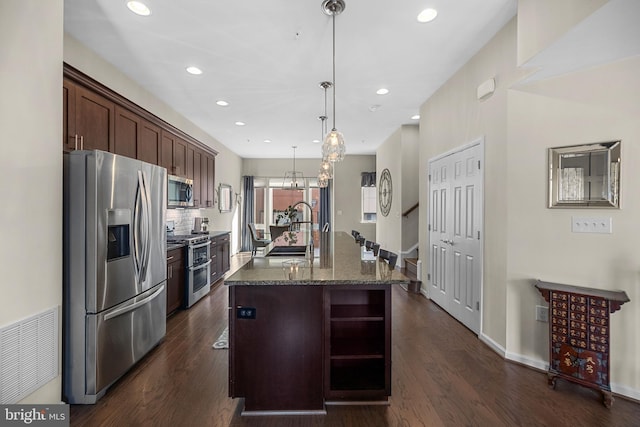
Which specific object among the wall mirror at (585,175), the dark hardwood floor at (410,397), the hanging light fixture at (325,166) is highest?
the hanging light fixture at (325,166)

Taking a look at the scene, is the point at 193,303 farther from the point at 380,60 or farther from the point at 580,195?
the point at 580,195

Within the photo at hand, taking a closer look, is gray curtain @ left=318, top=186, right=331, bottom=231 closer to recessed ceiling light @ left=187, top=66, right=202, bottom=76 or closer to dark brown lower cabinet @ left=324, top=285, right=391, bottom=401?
recessed ceiling light @ left=187, top=66, right=202, bottom=76

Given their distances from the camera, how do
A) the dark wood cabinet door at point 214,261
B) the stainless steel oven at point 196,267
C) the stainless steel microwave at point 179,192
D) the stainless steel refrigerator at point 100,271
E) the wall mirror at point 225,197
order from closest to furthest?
the stainless steel refrigerator at point 100,271 → the stainless steel oven at point 196,267 → the stainless steel microwave at point 179,192 → the dark wood cabinet door at point 214,261 → the wall mirror at point 225,197

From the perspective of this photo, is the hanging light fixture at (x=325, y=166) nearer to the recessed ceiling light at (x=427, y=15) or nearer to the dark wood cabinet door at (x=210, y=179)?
the recessed ceiling light at (x=427, y=15)

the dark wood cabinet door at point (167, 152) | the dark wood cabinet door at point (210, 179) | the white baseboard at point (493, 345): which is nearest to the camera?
the white baseboard at point (493, 345)

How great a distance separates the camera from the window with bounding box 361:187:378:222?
9.04 meters

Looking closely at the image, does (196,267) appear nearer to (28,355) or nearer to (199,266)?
(199,266)

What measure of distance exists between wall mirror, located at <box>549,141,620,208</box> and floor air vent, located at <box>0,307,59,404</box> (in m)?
3.71

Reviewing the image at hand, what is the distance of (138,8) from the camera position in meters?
2.33

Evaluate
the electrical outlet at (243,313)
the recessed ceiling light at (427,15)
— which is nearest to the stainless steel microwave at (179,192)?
the electrical outlet at (243,313)

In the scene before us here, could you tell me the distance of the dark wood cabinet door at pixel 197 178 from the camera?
5.30 m

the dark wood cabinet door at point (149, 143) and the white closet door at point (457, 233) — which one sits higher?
the dark wood cabinet door at point (149, 143)

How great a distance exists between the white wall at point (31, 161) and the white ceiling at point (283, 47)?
0.80m

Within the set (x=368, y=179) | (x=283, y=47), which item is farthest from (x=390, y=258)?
(x=368, y=179)
